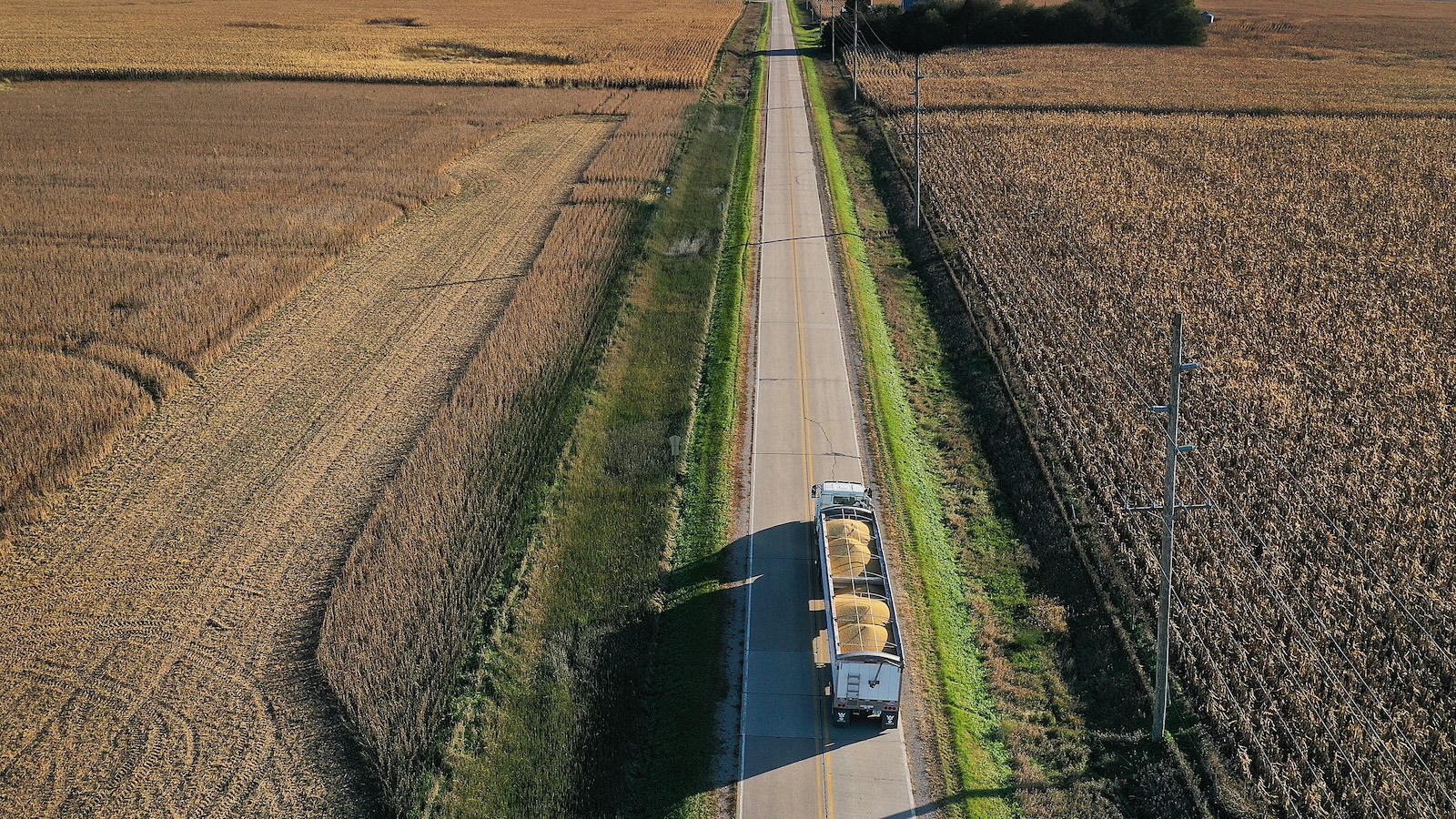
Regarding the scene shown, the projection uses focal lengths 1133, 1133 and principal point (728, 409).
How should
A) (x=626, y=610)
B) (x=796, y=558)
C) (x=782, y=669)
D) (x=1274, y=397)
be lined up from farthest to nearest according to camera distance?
(x=1274, y=397)
(x=796, y=558)
(x=626, y=610)
(x=782, y=669)

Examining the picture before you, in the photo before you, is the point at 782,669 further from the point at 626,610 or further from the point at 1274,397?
the point at 1274,397

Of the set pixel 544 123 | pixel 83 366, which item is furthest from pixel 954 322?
pixel 544 123

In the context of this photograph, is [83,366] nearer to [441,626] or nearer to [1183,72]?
[441,626]

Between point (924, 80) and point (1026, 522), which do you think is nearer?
point (1026, 522)

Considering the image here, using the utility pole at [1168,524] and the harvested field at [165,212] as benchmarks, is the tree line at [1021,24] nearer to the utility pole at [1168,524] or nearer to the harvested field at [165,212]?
Result: the harvested field at [165,212]

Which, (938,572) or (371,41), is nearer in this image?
(938,572)

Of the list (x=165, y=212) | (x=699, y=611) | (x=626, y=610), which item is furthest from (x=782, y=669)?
(x=165, y=212)

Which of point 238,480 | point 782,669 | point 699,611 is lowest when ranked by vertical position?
point 782,669
